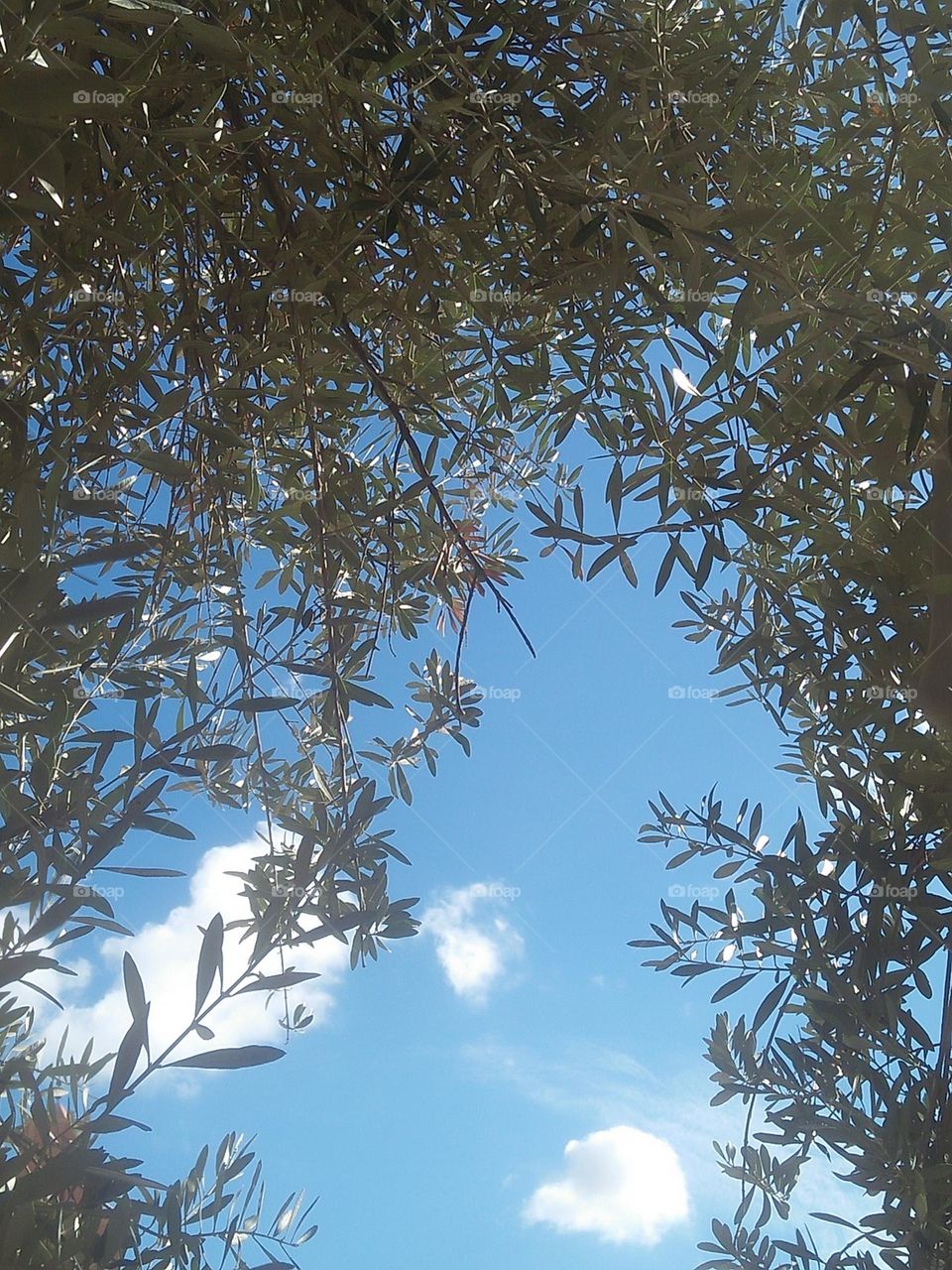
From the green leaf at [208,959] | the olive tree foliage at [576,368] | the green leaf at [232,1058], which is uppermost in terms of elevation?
the olive tree foliage at [576,368]

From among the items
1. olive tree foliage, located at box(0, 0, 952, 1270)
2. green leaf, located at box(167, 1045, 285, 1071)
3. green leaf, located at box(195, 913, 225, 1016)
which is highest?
olive tree foliage, located at box(0, 0, 952, 1270)

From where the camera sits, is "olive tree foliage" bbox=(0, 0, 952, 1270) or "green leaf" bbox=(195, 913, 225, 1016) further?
"olive tree foliage" bbox=(0, 0, 952, 1270)

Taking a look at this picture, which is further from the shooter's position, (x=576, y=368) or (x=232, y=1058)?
(x=576, y=368)

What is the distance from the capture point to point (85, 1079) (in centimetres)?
99

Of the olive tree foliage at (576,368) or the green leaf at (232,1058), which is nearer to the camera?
the green leaf at (232,1058)

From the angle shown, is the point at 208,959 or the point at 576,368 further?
the point at 576,368

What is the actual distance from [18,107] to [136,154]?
384mm

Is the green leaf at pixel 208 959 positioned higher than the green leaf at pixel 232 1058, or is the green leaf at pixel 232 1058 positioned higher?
the green leaf at pixel 208 959

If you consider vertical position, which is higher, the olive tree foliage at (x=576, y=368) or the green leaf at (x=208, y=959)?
the olive tree foliage at (x=576, y=368)

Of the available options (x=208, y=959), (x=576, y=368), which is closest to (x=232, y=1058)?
(x=208, y=959)

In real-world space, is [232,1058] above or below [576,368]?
below

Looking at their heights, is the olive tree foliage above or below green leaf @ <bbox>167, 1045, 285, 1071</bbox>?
above

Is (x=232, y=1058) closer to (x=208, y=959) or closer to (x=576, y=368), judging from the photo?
(x=208, y=959)

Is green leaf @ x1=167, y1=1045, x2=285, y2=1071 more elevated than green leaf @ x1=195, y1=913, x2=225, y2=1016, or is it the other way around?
green leaf @ x1=195, y1=913, x2=225, y2=1016
